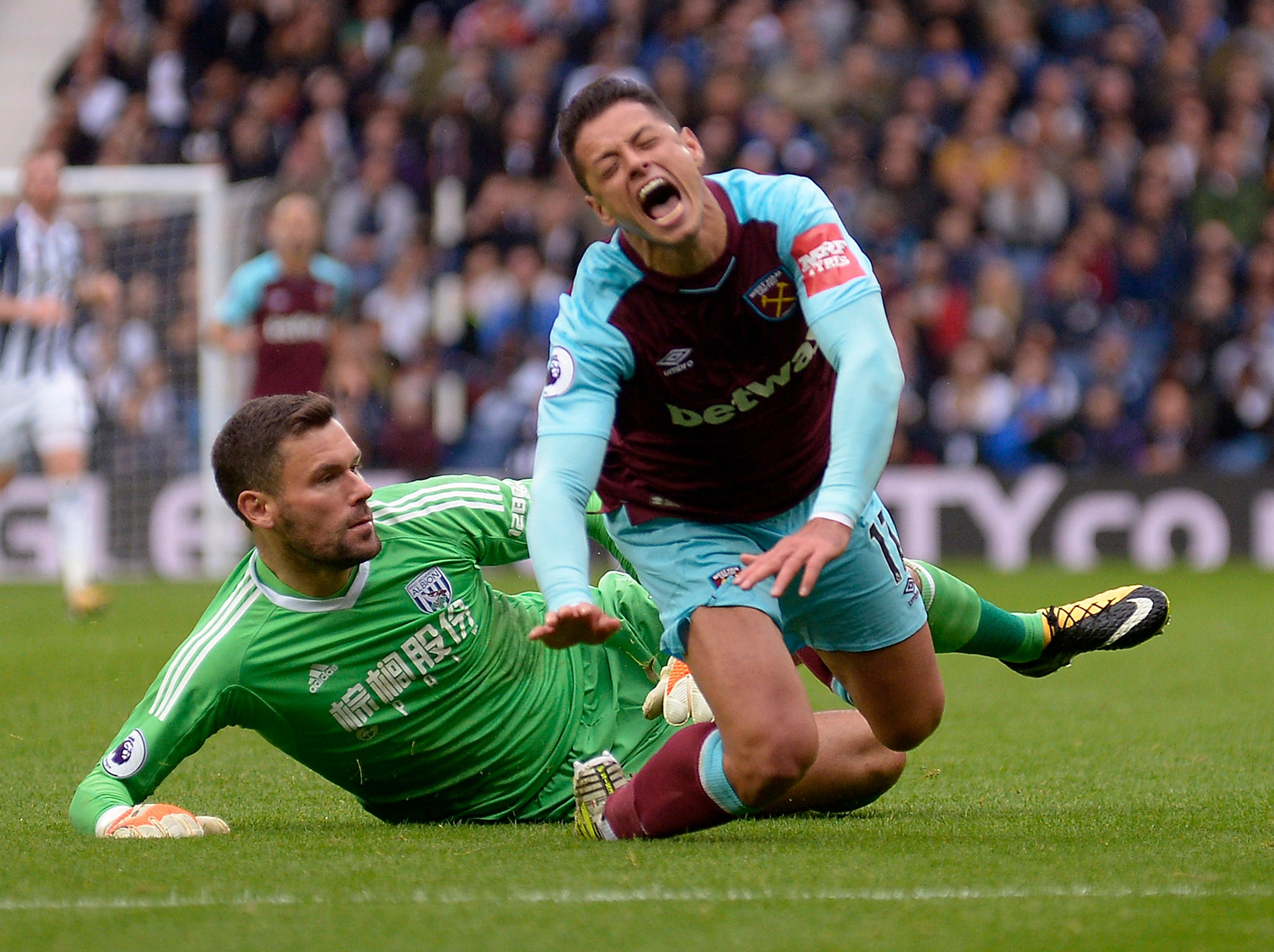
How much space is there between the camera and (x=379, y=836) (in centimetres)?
423

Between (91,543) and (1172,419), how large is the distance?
7884mm

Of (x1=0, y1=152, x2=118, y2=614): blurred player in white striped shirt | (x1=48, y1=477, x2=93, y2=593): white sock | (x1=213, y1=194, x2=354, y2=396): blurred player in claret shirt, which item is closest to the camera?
(x1=0, y1=152, x2=118, y2=614): blurred player in white striped shirt

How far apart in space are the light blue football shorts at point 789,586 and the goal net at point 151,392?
341 inches

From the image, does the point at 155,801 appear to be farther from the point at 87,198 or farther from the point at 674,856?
the point at 87,198

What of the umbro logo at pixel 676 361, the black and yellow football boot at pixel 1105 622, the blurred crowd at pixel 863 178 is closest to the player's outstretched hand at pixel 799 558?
the umbro logo at pixel 676 361

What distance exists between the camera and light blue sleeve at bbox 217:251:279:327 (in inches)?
430

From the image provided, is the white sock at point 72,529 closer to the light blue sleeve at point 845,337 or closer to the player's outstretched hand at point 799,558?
the light blue sleeve at point 845,337

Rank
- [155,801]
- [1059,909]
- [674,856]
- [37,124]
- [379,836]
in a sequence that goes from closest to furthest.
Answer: [1059,909] < [674,856] < [379,836] < [155,801] < [37,124]

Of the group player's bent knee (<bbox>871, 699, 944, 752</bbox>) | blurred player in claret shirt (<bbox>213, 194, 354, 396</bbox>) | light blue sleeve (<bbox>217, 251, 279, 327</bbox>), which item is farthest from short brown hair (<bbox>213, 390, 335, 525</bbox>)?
light blue sleeve (<bbox>217, 251, 279, 327</bbox>)

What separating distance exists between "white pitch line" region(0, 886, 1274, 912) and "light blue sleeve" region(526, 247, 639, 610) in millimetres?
605

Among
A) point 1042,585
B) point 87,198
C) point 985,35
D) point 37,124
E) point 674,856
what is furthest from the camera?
point 37,124

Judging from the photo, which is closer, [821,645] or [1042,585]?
[821,645]

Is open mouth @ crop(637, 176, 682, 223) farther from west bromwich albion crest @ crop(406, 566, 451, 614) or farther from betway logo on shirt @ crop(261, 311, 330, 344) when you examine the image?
betway logo on shirt @ crop(261, 311, 330, 344)

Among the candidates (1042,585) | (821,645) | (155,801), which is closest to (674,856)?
(821,645)
